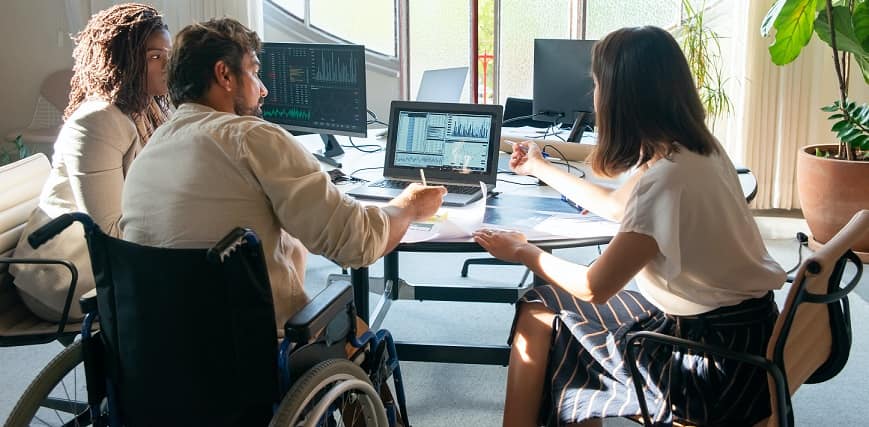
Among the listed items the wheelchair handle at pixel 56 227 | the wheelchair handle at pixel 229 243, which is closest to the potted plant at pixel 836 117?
the wheelchair handle at pixel 229 243

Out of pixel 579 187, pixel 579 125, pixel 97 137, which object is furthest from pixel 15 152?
pixel 579 187

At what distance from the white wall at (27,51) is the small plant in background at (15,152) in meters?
0.20

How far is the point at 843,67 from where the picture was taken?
12.4 feet

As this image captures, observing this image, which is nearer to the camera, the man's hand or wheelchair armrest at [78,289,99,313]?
wheelchair armrest at [78,289,99,313]

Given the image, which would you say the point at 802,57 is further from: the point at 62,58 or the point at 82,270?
the point at 62,58

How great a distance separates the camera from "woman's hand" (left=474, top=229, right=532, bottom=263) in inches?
68.8

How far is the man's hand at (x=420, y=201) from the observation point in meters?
1.83

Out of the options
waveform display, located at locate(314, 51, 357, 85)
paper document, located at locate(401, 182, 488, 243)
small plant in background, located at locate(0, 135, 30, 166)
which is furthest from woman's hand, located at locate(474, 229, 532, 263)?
small plant in background, located at locate(0, 135, 30, 166)

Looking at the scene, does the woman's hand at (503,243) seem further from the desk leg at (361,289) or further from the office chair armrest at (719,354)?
the desk leg at (361,289)

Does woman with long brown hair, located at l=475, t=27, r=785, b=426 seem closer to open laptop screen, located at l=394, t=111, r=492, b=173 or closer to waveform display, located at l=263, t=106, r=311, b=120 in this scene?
open laptop screen, located at l=394, t=111, r=492, b=173

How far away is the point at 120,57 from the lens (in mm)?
2152

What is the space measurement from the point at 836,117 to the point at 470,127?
6.83 feet

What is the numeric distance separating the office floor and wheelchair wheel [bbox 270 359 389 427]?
0.72 meters

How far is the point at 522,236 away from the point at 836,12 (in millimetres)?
2463
